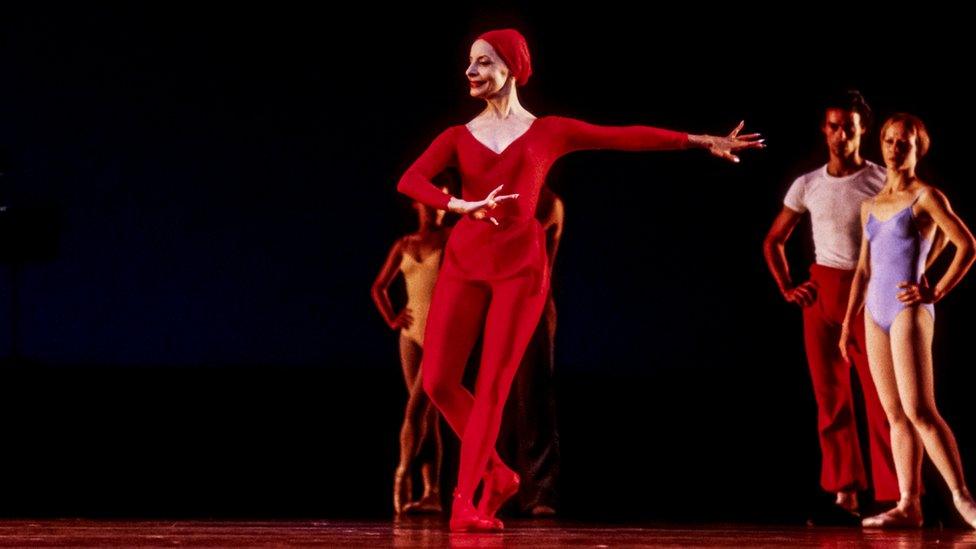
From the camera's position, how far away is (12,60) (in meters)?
8.06

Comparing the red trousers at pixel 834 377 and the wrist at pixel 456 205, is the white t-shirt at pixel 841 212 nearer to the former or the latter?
the red trousers at pixel 834 377

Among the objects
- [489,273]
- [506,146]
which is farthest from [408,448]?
[506,146]

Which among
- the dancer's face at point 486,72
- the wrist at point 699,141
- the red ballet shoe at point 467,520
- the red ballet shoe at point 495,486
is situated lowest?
the red ballet shoe at point 467,520

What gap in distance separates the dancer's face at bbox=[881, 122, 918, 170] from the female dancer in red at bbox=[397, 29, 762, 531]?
0.82 m

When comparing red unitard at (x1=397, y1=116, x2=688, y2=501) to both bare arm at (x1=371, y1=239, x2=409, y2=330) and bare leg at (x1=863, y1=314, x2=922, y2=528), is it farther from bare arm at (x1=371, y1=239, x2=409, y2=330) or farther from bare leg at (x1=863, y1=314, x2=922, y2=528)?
bare arm at (x1=371, y1=239, x2=409, y2=330)

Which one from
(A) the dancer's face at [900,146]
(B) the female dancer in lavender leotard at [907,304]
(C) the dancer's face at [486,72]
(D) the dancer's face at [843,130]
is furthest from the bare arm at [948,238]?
(C) the dancer's face at [486,72]

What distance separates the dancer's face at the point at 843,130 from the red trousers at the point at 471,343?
5.72ft

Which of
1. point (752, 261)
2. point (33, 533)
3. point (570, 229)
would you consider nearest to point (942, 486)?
point (752, 261)

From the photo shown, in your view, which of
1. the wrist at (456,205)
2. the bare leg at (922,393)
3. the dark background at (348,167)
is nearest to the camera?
the wrist at (456,205)

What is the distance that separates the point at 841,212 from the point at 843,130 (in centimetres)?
31

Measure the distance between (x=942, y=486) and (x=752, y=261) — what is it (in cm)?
213

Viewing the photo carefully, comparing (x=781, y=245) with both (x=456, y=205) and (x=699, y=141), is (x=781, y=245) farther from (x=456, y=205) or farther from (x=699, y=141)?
(x=456, y=205)

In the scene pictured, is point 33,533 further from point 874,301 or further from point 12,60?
point 12,60

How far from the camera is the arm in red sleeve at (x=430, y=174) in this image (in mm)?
4508
